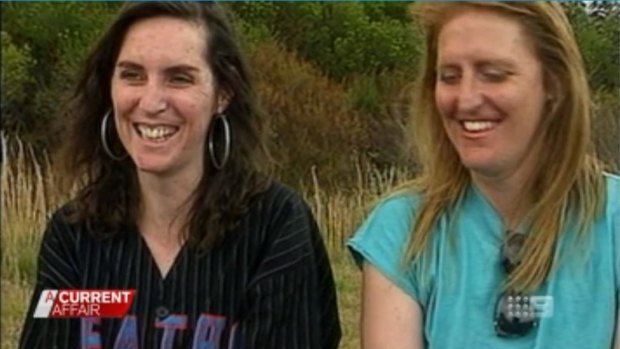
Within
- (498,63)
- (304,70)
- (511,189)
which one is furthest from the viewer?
(304,70)

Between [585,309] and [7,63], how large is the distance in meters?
1.19

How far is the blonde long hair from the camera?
1636 mm

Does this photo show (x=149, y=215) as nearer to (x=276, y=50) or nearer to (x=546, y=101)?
(x=276, y=50)

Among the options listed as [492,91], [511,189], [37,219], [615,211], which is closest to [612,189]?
[615,211]

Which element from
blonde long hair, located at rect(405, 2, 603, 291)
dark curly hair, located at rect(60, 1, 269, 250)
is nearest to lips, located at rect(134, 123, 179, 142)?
dark curly hair, located at rect(60, 1, 269, 250)

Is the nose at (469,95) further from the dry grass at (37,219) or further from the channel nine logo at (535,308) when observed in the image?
the dry grass at (37,219)

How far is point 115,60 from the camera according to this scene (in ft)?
6.26

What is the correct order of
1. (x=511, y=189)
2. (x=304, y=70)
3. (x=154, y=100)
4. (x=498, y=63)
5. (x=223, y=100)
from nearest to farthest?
(x=498, y=63), (x=511, y=189), (x=154, y=100), (x=223, y=100), (x=304, y=70)

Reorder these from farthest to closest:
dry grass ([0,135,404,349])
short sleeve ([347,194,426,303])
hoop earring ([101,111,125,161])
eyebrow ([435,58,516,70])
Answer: dry grass ([0,135,404,349]) < hoop earring ([101,111,125,161]) < short sleeve ([347,194,426,303]) < eyebrow ([435,58,516,70])

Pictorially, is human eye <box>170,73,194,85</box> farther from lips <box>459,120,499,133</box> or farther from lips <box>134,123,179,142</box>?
lips <box>459,120,499,133</box>

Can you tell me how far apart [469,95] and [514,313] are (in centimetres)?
32

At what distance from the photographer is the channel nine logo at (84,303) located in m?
1.87

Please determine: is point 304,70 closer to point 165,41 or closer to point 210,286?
point 165,41

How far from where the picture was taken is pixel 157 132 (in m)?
1.83
